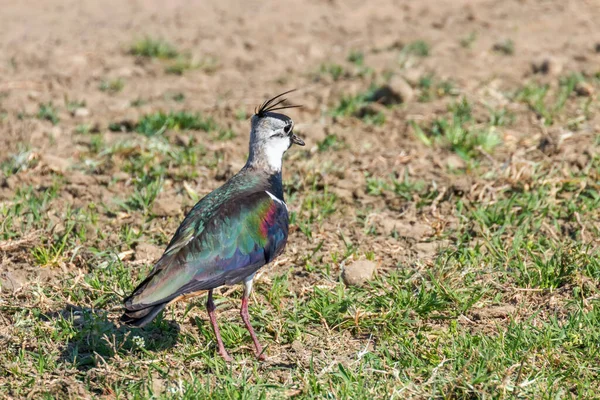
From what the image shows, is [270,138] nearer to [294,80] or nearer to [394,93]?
[394,93]

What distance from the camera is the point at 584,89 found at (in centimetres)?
775

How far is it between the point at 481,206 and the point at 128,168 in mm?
2600

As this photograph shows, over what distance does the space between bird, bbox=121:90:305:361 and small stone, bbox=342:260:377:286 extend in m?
0.58

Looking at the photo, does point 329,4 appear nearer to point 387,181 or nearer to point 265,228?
point 387,181

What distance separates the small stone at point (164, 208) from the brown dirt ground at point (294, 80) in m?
0.01

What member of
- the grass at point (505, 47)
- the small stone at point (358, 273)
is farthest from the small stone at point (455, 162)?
the grass at point (505, 47)

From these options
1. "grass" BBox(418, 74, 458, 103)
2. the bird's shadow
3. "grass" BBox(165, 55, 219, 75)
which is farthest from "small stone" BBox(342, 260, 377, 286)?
"grass" BBox(165, 55, 219, 75)

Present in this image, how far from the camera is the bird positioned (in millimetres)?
4453

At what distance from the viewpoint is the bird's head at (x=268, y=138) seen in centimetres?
554

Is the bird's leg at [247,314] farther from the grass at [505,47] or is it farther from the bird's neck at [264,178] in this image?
the grass at [505,47]


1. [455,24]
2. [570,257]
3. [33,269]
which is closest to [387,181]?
[570,257]

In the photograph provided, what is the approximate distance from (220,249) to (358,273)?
103cm

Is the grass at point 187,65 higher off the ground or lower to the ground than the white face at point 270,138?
lower

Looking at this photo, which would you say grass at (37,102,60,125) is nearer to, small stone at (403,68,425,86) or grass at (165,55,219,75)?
grass at (165,55,219,75)
